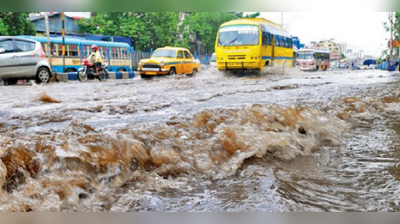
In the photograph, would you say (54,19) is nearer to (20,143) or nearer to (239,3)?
(20,143)

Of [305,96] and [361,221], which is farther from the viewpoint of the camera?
[305,96]

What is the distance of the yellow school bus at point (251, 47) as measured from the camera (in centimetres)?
195

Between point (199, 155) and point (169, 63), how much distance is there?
1.26m

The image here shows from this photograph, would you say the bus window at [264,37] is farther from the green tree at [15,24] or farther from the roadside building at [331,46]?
the green tree at [15,24]

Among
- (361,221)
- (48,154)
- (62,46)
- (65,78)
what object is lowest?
(361,221)

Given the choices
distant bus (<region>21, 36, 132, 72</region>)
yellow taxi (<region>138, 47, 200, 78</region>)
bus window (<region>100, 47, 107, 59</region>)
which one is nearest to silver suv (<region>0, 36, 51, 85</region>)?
distant bus (<region>21, 36, 132, 72</region>)

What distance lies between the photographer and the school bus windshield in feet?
6.29

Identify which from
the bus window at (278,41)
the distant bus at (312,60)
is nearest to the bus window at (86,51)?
the bus window at (278,41)

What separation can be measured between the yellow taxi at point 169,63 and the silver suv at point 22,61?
55 centimetres

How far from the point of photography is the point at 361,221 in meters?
0.97

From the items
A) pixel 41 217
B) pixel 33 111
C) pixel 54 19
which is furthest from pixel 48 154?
pixel 33 111

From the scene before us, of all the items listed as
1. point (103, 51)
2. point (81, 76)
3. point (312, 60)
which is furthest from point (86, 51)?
point (312, 60)

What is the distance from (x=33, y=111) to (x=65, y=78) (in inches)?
19.2

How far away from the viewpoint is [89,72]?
2346mm
